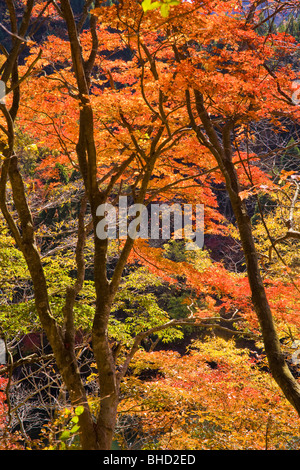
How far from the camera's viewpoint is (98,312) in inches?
137

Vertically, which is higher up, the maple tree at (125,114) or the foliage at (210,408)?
the maple tree at (125,114)

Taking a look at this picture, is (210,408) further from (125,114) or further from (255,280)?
(125,114)

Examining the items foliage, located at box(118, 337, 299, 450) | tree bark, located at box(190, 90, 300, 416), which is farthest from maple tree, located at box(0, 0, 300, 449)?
foliage, located at box(118, 337, 299, 450)

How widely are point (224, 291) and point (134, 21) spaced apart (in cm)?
437

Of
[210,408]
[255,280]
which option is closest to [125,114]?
[255,280]

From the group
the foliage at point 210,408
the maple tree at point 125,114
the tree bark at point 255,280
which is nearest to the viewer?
the tree bark at point 255,280

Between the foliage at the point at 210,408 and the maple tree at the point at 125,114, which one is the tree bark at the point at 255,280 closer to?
the maple tree at the point at 125,114

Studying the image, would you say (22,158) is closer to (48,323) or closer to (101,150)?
(101,150)

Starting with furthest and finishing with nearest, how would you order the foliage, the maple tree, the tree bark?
the foliage
the maple tree
the tree bark

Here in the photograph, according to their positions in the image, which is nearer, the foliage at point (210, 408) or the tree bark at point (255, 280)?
the tree bark at point (255, 280)

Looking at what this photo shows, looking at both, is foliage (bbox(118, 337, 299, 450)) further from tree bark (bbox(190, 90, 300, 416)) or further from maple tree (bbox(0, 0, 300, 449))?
tree bark (bbox(190, 90, 300, 416))

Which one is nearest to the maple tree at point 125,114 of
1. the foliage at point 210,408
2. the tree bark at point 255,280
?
the tree bark at point 255,280

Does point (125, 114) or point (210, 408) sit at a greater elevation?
point (125, 114)
